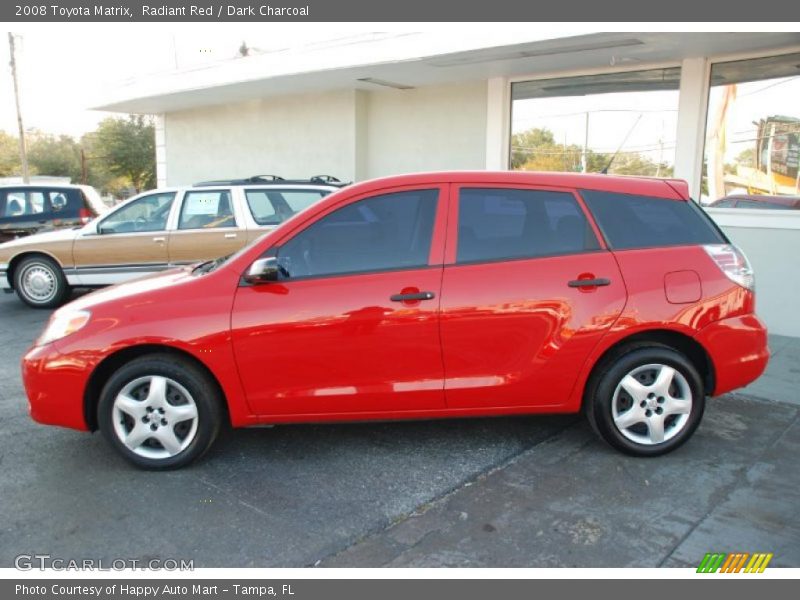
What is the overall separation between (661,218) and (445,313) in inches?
58.9

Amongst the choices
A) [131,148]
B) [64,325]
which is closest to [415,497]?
[64,325]

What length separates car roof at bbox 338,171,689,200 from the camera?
156 inches

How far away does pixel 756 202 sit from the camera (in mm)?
7465

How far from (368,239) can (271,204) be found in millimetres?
4633

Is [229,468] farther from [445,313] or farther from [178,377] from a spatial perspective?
[445,313]

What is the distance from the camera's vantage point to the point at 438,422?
15.2 feet

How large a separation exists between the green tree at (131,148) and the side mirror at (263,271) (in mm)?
44615

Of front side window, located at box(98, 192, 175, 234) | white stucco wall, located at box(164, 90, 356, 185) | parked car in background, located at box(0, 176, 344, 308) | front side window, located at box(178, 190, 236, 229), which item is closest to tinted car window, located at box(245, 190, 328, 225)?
parked car in background, located at box(0, 176, 344, 308)

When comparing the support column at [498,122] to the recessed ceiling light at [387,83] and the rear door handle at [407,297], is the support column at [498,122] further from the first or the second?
the rear door handle at [407,297]

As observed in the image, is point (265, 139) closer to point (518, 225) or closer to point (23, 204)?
point (23, 204)

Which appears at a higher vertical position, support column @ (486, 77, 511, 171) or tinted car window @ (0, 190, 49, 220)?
support column @ (486, 77, 511, 171)

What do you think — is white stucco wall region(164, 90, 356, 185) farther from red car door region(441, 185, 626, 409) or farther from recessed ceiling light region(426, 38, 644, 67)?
red car door region(441, 185, 626, 409)

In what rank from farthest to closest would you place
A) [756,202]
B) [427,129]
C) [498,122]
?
[427,129], [498,122], [756,202]

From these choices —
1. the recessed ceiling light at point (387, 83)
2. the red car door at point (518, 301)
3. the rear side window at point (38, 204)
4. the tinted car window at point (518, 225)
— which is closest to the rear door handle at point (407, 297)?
the red car door at point (518, 301)
